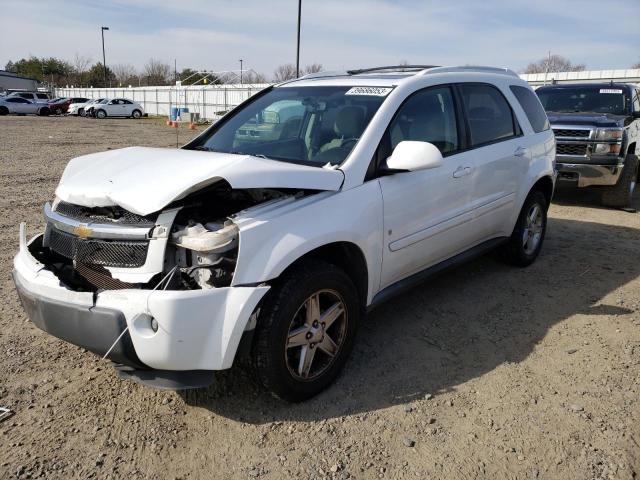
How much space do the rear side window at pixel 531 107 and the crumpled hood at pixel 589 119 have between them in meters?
3.31

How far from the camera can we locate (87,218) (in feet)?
9.52

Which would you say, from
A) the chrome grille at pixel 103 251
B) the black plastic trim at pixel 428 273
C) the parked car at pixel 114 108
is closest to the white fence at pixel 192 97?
the parked car at pixel 114 108

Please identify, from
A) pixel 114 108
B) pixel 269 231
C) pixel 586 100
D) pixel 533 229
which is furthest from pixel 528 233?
pixel 114 108

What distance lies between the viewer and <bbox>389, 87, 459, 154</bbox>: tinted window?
3576 millimetres

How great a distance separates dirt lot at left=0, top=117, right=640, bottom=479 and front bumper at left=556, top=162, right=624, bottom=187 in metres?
4.21

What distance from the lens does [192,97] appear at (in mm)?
38812

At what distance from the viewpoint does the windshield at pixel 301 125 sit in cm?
345

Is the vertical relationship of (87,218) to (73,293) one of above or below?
above

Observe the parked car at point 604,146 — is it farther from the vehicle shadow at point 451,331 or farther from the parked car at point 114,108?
the parked car at point 114,108

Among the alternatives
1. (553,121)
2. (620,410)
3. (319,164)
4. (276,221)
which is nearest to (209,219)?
(276,221)

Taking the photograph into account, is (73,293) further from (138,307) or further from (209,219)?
(209,219)

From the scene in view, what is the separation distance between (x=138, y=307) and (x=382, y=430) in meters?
1.40

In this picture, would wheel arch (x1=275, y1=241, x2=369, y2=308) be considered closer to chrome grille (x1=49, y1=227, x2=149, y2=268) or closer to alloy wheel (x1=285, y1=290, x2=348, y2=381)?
alloy wheel (x1=285, y1=290, x2=348, y2=381)

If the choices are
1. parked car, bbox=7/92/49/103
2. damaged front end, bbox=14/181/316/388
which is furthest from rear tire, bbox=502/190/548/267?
parked car, bbox=7/92/49/103
